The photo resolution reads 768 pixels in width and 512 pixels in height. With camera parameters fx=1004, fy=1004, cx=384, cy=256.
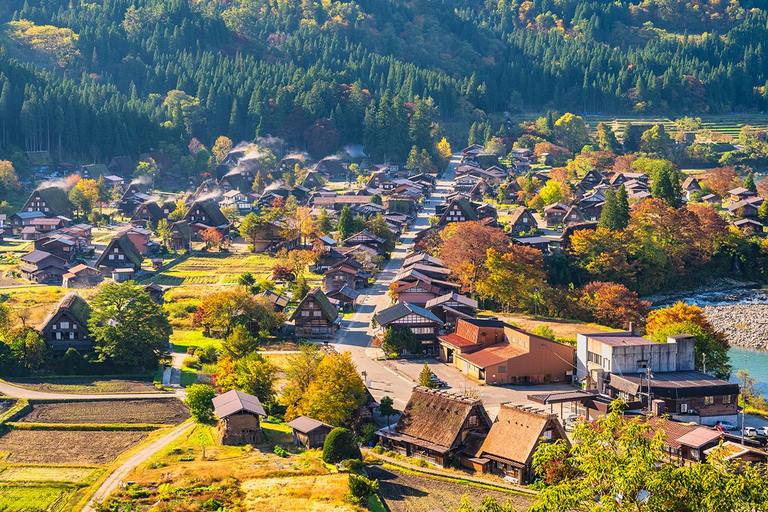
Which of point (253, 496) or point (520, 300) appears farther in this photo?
point (520, 300)

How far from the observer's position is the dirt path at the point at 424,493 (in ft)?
101

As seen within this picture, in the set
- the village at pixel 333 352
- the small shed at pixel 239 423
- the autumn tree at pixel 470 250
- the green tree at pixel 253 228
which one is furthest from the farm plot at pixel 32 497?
the green tree at pixel 253 228

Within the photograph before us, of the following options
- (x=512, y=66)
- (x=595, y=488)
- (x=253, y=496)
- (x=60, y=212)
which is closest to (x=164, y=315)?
(x=253, y=496)

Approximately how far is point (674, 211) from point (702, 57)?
95.3 m

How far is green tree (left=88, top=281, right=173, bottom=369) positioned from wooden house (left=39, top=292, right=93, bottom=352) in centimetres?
44

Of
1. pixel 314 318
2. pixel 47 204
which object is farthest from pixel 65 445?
pixel 47 204

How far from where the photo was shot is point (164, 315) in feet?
156

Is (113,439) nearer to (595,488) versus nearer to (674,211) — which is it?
(595,488)

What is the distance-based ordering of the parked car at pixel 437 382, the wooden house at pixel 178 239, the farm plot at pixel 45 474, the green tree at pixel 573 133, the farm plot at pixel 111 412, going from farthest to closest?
the green tree at pixel 573 133, the wooden house at pixel 178 239, the parked car at pixel 437 382, the farm plot at pixel 111 412, the farm plot at pixel 45 474

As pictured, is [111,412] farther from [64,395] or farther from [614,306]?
[614,306]

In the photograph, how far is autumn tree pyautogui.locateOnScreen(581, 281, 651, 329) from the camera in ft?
179

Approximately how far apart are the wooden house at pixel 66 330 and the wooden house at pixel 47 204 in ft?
119

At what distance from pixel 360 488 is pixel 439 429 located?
622cm

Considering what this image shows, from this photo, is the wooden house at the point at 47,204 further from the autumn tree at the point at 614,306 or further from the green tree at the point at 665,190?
the green tree at the point at 665,190
